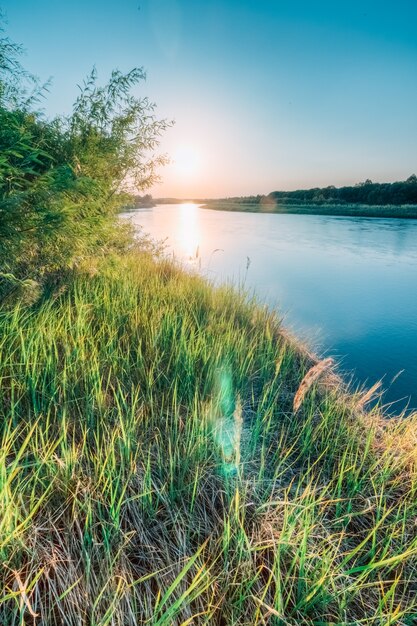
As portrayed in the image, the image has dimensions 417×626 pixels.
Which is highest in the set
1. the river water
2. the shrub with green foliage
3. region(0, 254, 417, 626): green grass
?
the shrub with green foliage

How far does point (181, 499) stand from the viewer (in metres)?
1.62

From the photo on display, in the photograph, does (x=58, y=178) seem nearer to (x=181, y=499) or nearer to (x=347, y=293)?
(x=181, y=499)

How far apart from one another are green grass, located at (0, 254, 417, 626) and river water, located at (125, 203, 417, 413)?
1.60 metres

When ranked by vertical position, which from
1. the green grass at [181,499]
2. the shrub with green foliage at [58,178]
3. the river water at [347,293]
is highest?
the shrub with green foliage at [58,178]

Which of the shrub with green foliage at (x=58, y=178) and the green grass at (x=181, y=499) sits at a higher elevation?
the shrub with green foliage at (x=58, y=178)

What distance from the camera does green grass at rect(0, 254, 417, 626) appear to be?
1.23m

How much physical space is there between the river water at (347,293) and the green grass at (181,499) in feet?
5.24

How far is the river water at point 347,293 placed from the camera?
5453 mm

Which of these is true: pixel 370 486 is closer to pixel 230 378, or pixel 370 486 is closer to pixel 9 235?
pixel 230 378

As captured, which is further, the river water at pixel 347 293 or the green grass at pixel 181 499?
the river water at pixel 347 293

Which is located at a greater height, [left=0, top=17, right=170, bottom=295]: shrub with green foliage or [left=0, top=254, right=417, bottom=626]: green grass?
[left=0, top=17, right=170, bottom=295]: shrub with green foliage

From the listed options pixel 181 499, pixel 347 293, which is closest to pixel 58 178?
pixel 181 499

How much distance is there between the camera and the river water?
5453 mm

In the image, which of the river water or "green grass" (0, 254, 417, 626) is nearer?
Result: "green grass" (0, 254, 417, 626)
